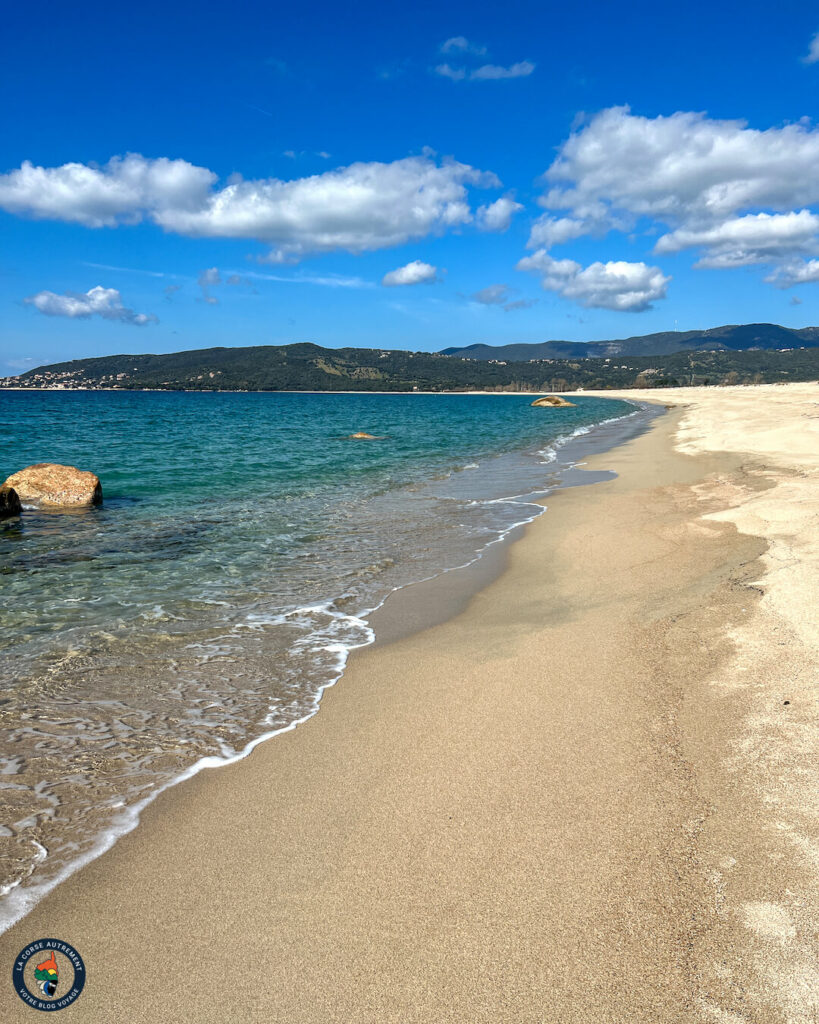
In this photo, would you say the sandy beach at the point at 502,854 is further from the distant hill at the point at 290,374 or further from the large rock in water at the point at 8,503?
the distant hill at the point at 290,374

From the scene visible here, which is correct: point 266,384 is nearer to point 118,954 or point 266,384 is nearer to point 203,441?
point 203,441

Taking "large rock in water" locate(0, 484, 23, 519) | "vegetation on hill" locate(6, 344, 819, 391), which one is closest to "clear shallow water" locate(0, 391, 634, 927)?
"large rock in water" locate(0, 484, 23, 519)

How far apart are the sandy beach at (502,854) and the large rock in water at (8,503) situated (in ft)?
37.1

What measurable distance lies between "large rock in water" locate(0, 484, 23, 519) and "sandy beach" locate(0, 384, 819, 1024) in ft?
37.1

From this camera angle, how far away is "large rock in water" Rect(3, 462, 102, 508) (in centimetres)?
1466

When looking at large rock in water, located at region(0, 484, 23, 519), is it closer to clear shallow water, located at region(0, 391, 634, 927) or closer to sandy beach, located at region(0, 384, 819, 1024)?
clear shallow water, located at region(0, 391, 634, 927)

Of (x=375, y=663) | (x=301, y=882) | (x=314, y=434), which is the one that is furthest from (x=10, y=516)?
(x=314, y=434)

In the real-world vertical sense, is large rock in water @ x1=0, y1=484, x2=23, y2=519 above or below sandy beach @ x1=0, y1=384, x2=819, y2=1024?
above

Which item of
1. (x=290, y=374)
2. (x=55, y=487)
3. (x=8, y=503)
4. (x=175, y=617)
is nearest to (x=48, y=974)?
(x=175, y=617)

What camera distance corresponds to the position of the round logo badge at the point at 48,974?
2.40 meters

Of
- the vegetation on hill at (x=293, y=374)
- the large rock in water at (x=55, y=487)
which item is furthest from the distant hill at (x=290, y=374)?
the large rock in water at (x=55, y=487)

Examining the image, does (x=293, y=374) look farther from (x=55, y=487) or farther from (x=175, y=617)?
(x=175, y=617)

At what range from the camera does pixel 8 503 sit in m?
13.5

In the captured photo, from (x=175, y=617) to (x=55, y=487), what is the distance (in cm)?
977
